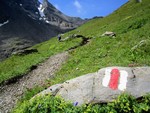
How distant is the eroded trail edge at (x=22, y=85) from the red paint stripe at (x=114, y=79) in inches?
369

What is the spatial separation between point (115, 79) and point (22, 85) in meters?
14.7

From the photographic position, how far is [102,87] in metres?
15.6

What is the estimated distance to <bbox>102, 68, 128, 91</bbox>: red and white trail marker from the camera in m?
15.5

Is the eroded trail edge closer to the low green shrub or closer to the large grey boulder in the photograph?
the large grey boulder

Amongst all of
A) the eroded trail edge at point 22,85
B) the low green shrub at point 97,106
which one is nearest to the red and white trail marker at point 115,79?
the low green shrub at point 97,106

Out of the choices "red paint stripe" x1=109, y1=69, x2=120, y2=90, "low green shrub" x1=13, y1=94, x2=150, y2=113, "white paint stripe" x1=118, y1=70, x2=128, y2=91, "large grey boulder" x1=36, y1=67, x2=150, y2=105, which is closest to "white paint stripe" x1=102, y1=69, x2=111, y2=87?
"large grey boulder" x1=36, y1=67, x2=150, y2=105

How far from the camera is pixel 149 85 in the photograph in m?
15.2

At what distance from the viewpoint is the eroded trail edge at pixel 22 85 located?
948 inches

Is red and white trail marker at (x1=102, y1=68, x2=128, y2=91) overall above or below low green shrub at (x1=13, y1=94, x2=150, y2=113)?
above

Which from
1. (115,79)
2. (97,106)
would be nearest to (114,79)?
(115,79)

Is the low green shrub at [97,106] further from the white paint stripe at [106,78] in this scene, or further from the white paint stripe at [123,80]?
the white paint stripe at [106,78]

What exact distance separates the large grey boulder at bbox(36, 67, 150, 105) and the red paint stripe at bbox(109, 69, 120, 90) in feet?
0.46

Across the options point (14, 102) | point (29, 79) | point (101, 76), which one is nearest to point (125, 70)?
point (101, 76)

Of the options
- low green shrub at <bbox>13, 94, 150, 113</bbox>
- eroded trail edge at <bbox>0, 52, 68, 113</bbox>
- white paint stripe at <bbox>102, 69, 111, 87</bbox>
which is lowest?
eroded trail edge at <bbox>0, 52, 68, 113</bbox>
